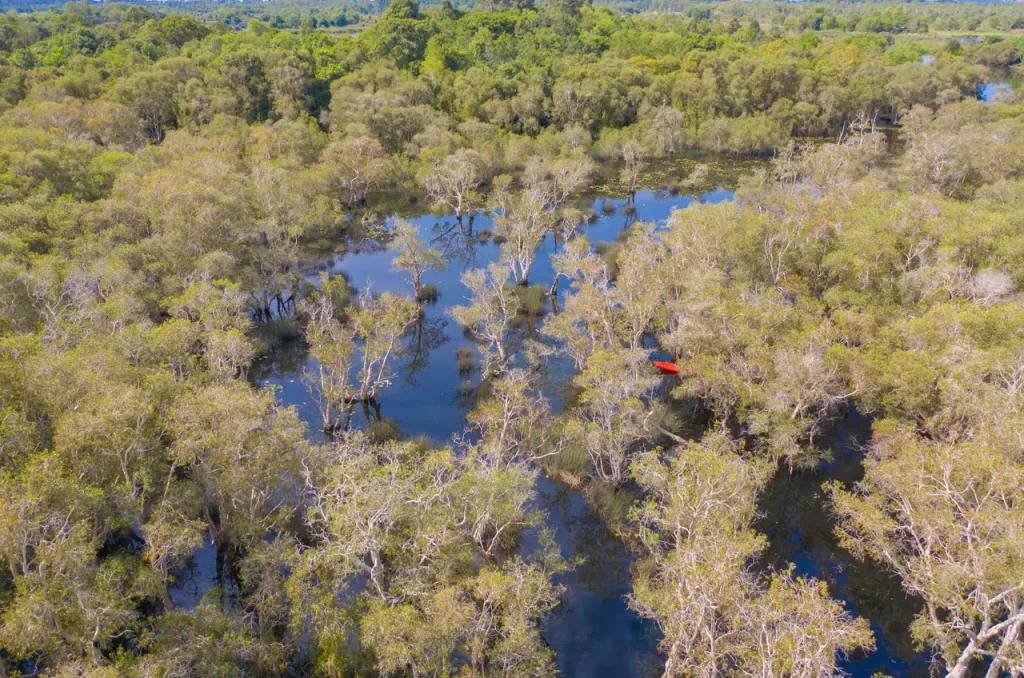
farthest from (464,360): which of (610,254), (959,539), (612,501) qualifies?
(959,539)

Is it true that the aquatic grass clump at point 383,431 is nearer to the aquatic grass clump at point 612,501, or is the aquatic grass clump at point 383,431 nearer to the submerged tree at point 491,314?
the submerged tree at point 491,314

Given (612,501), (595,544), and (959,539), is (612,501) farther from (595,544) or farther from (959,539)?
(959,539)

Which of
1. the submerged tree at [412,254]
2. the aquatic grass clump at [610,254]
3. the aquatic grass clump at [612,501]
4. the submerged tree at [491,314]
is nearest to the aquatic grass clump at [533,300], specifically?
the submerged tree at [491,314]

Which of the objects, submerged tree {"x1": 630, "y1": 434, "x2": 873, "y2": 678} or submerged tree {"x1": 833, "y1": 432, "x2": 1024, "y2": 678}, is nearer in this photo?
submerged tree {"x1": 630, "y1": 434, "x2": 873, "y2": 678}

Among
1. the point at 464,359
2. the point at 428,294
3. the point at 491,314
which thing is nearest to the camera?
the point at 491,314

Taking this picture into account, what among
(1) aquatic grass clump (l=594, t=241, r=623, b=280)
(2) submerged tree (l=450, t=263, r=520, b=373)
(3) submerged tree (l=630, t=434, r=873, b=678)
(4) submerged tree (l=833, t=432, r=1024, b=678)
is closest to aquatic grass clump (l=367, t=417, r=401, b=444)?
(2) submerged tree (l=450, t=263, r=520, b=373)

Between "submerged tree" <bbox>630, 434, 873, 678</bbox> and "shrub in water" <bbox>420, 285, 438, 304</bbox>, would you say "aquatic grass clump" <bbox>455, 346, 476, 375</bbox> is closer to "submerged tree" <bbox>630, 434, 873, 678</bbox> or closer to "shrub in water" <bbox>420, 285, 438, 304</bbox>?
"shrub in water" <bbox>420, 285, 438, 304</bbox>
